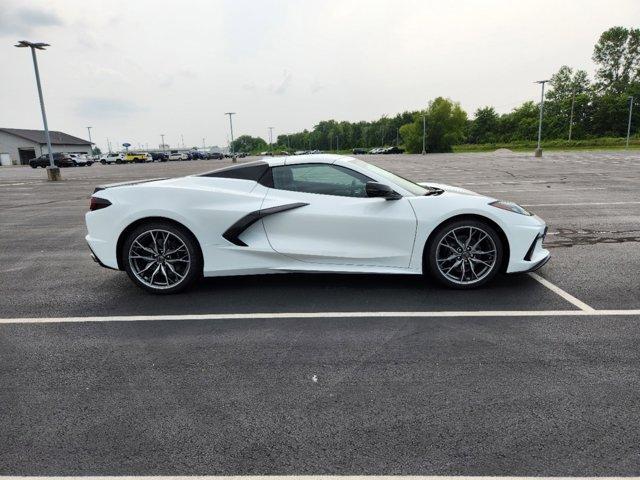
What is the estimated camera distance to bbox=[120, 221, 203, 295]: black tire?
16.2 ft

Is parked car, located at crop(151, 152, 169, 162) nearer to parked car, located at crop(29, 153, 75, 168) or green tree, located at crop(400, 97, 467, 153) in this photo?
parked car, located at crop(29, 153, 75, 168)

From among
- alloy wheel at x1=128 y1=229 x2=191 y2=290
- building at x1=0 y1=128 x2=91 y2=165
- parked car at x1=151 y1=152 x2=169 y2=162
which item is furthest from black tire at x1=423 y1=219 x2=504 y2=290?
building at x1=0 y1=128 x2=91 y2=165

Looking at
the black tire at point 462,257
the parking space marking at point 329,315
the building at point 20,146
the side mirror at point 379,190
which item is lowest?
the parking space marking at point 329,315

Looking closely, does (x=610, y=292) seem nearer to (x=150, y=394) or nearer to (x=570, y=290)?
(x=570, y=290)

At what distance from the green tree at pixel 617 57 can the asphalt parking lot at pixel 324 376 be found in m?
108

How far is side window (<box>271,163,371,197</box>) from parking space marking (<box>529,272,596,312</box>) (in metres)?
2.16

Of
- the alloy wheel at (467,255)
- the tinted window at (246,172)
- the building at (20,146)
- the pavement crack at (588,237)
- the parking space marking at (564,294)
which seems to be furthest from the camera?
the building at (20,146)

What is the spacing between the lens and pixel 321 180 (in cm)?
498

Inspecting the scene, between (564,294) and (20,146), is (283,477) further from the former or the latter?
(20,146)

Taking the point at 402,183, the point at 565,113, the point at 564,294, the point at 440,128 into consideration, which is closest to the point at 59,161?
the point at 402,183

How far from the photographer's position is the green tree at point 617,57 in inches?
3629

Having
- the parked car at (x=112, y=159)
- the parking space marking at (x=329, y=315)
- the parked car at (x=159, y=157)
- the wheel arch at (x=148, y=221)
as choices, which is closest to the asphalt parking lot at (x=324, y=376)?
the parking space marking at (x=329, y=315)

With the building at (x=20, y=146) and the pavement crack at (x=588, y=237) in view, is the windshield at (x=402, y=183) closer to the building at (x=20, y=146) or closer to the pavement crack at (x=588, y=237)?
the pavement crack at (x=588, y=237)

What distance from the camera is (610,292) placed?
4.74m
